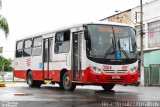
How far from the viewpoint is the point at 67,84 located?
2095cm

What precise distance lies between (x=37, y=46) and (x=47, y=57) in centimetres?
168

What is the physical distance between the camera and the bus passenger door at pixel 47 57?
75.2ft

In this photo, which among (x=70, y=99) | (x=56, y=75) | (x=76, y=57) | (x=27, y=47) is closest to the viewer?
(x=70, y=99)

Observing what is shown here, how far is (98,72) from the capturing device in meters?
18.8

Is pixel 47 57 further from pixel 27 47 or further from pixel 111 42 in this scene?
pixel 111 42

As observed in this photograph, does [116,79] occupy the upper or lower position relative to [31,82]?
upper

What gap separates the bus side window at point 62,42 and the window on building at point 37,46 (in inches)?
88.9

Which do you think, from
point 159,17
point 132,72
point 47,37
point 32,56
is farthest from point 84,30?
point 159,17

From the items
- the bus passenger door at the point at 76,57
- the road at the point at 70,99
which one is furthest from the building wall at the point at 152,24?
the road at the point at 70,99

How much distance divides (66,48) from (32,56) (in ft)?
16.3

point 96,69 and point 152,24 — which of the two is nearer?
point 96,69

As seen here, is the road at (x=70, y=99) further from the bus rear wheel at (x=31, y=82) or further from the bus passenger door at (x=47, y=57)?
the bus rear wheel at (x=31, y=82)

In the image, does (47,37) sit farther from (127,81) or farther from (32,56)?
(127,81)

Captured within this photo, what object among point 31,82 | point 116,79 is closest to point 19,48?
point 31,82
